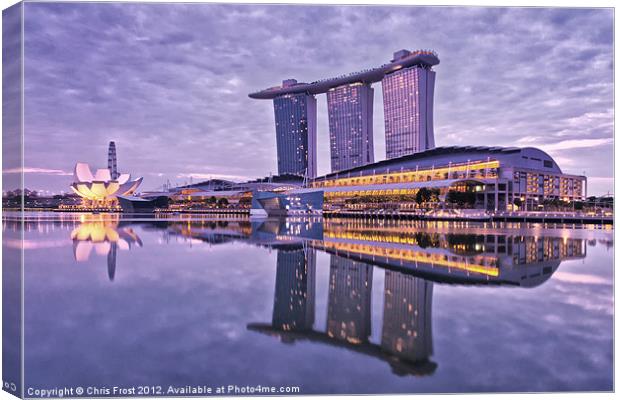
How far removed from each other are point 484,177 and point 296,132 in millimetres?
43075

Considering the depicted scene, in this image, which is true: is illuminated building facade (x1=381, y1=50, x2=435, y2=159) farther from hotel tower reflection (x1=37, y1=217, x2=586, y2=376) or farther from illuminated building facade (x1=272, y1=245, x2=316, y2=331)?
illuminated building facade (x1=272, y1=245, x2=316, y2=331)

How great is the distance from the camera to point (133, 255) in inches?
411

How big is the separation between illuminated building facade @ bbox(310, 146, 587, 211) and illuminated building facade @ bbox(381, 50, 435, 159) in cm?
1242

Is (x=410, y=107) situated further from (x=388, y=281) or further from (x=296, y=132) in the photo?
(x=388, y=281)

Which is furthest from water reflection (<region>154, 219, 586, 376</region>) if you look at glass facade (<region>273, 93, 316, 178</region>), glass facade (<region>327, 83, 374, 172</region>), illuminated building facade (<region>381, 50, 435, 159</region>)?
glass facade (<region>273, 93, 316, 178</region>)

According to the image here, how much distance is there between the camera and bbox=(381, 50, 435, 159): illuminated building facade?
2879 inches

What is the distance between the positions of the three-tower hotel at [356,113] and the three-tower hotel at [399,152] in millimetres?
154

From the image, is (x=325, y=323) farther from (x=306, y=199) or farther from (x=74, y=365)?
(x=306, y=199)

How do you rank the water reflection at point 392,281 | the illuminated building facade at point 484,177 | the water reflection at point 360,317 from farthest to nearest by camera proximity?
the illuminated building facade at point 484,177
the water reflection at point 392,281
the water reflection at point 360,317

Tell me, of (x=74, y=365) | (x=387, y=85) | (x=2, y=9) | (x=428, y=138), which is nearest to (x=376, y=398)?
(x=74, y=365)

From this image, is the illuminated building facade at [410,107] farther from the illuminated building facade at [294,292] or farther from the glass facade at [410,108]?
the illuminated building facade at [294,292]

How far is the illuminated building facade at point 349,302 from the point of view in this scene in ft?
15.4

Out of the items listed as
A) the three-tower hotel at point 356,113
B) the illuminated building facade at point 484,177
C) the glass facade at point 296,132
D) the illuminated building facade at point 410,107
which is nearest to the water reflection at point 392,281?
the illuminated building facade at point 484,177

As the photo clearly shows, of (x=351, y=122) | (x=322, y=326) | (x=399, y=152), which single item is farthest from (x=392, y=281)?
(x=351, y=122)
